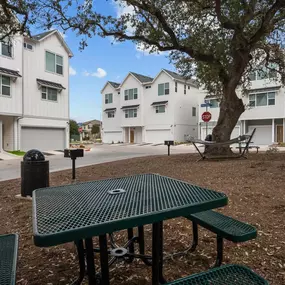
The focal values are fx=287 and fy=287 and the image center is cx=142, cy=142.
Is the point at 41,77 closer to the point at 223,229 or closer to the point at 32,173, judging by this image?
the point at 32,173

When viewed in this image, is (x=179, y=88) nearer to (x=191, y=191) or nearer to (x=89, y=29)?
(x=89, y=29)

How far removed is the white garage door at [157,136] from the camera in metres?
37.8

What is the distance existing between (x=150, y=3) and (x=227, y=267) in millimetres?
8510

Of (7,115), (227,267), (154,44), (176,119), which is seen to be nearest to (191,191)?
(227,267)

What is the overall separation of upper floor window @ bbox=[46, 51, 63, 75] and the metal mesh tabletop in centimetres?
2220

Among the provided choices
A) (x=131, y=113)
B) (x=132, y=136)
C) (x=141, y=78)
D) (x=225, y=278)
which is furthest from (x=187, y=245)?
(x=141, y=78)

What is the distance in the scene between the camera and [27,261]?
296 centimetres

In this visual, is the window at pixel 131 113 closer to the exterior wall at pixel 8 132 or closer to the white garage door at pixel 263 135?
the white garage door at pixel 263 135

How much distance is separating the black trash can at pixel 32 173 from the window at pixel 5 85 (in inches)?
617

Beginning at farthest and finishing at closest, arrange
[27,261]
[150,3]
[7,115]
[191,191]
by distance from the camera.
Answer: [7,115]
[150,3]
[27,261]
[191,191]

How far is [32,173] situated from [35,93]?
1745 centimetres

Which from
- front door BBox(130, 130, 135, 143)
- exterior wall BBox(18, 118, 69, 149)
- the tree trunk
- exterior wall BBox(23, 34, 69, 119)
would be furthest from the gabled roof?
front door BBox(130, 130, 135, 143)

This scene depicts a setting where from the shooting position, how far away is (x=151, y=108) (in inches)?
1559

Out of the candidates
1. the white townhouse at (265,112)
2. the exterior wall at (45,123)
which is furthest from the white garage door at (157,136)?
the exterior wall at (45,123)
